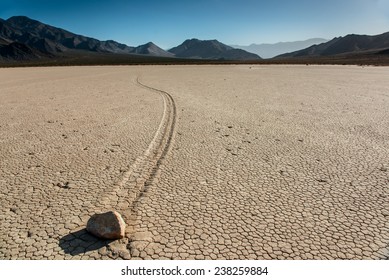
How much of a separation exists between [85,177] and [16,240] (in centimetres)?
141

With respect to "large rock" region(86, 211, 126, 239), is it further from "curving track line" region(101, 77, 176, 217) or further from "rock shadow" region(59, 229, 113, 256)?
"curving track line" region(101, 77, 176, 217)

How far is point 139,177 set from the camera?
12.9 feet

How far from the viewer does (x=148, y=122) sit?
23.5 feet

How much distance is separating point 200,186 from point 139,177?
86cm

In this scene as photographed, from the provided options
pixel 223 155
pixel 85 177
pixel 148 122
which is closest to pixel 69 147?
pixel 85 177

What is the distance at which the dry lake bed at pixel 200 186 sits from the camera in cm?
257

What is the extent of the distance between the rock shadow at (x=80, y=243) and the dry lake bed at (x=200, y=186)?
1 centimetres

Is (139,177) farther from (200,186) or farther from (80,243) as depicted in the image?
(80,243)

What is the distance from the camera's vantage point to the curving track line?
3.30 metres

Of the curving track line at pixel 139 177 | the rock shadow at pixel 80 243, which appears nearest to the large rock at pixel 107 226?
the rock shadow at pixel 80 243

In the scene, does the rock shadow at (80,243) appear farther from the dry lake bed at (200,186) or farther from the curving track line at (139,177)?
the curving track line at (139,177)

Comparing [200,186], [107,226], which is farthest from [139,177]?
[107,226]

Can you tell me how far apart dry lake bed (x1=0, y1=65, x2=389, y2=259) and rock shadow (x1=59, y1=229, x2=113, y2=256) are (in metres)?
0.01

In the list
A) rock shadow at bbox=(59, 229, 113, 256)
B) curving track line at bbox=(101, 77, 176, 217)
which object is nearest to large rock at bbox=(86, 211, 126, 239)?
rock shadow at bbox=(59, 229, 113, 256)
